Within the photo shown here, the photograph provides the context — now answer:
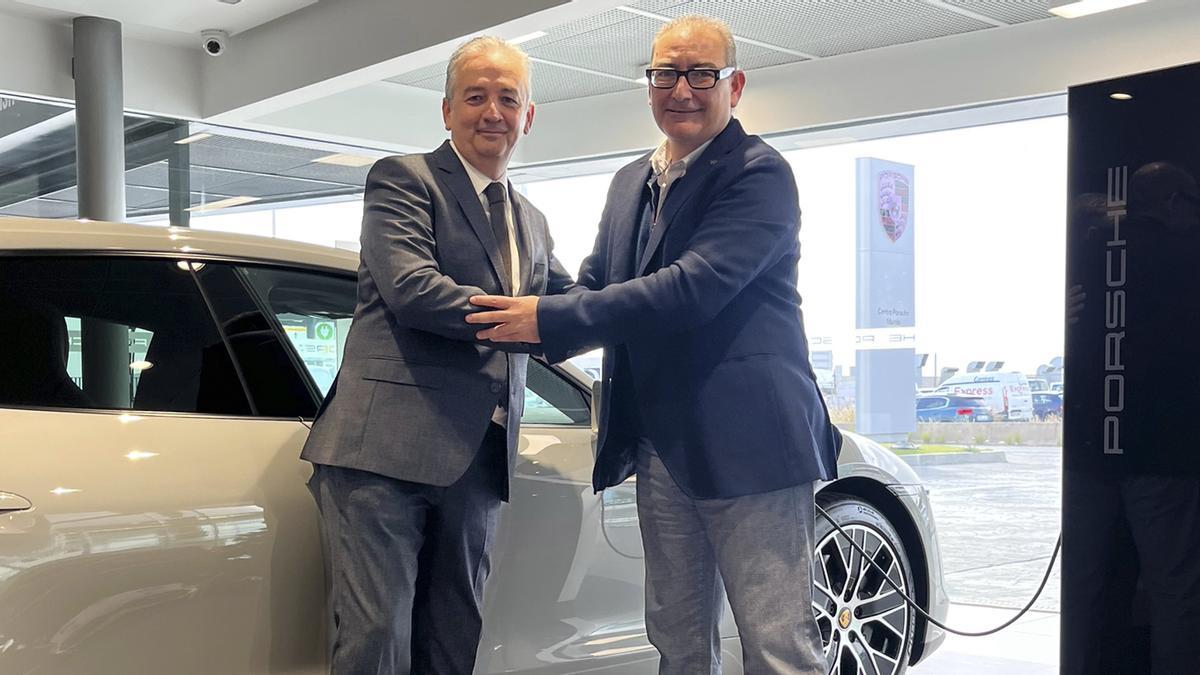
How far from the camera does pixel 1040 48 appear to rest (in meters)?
6.08

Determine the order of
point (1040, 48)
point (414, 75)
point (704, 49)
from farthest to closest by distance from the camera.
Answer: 1. point (414, 75)
2. point (1040, 48)
3. point (704, 49)

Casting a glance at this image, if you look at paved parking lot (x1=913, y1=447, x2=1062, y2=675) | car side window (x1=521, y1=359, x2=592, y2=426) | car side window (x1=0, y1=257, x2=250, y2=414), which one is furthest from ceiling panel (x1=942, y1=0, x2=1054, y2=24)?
car side window (x1=0, y1=257, x2=250, y2=414)

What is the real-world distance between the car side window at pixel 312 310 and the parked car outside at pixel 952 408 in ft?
16.4

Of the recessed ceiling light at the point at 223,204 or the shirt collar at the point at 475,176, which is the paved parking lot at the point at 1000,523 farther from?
the recessed ceiling light at the point at 223,204

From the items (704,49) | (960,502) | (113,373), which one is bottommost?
(960,502)

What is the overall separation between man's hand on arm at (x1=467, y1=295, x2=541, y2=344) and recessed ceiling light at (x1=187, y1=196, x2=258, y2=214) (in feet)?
22.9

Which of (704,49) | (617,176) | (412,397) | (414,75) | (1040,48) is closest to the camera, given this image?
(412,397)

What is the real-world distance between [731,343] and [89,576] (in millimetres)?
1192

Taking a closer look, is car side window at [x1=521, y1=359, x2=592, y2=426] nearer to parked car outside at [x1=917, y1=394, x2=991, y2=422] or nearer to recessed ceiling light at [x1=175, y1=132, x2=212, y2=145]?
parked car outside at [x1=917, y1=394, x2=991, y2=422]

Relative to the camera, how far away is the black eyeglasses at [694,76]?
2.18 meters

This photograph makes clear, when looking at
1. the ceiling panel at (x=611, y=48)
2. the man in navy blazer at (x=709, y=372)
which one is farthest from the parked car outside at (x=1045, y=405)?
the man in navy blazer at (x=709, y=372)

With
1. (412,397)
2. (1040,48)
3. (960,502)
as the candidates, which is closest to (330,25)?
(1040,48)

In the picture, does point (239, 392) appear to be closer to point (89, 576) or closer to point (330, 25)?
point (89, 576)

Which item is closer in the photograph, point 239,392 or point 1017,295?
point 239,392
